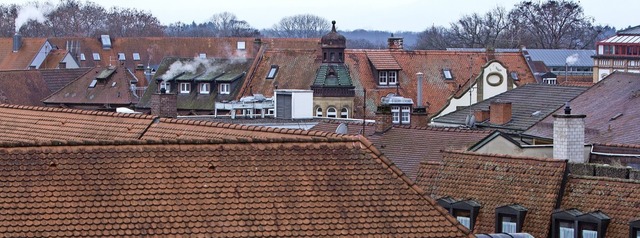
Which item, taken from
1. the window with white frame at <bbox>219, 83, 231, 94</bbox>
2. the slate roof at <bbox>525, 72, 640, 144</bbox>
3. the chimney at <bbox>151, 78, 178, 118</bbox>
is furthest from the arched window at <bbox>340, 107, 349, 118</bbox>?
the slate roof at <bbox>525, 72, 640, 144</bbox>

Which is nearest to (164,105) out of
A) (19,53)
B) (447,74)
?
(447,74)

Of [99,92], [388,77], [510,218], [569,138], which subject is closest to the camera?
[510,218]

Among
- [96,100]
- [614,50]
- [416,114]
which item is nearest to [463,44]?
[614,50]

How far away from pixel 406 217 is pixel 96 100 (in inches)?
2474

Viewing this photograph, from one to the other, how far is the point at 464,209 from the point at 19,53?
92.1 metres

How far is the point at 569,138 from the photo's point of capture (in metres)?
37.1

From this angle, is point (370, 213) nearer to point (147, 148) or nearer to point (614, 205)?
point (147, 148)

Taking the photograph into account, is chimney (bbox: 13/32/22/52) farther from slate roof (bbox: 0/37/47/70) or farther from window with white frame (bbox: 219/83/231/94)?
window with white frame (bbox: 219/83/231/94)

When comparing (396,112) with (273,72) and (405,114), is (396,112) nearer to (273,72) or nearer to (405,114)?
(405,114)

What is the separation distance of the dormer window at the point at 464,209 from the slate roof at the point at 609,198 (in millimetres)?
1795

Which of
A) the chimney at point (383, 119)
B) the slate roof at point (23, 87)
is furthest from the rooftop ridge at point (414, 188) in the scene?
the slate roof at point (23, 87)

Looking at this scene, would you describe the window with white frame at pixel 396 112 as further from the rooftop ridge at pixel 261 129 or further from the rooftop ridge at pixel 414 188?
the rooftop ridge at pixel 414 188

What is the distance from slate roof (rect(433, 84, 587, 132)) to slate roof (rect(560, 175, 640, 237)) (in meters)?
17.7

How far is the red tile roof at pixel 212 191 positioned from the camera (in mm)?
21281
